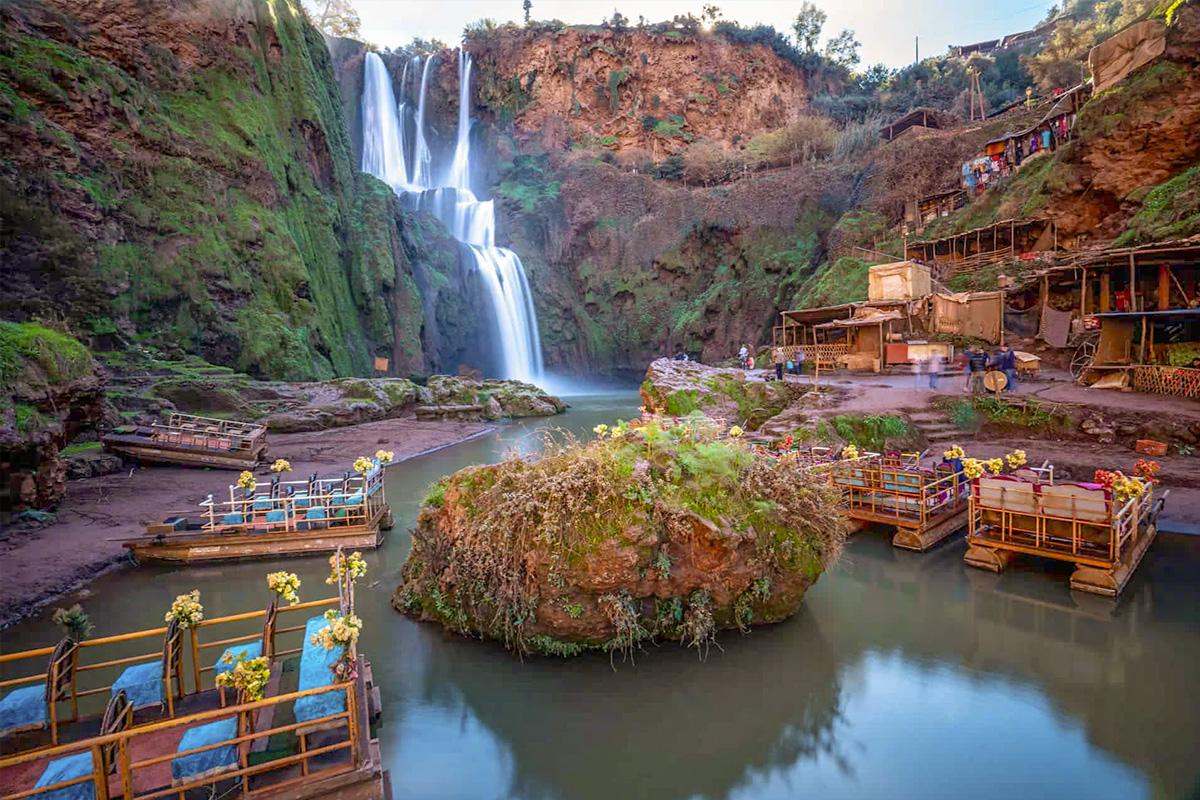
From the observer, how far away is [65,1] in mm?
27922

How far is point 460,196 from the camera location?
57.6 meters

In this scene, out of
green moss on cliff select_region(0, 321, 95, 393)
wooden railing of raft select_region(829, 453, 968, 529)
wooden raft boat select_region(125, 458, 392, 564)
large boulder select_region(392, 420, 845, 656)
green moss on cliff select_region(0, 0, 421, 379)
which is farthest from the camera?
green moss on cliff select_region(0, 0, 421, 379)

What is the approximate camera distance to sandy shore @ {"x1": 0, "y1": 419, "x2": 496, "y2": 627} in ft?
32.2

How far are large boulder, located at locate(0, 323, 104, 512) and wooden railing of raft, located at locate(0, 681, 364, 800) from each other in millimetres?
10965

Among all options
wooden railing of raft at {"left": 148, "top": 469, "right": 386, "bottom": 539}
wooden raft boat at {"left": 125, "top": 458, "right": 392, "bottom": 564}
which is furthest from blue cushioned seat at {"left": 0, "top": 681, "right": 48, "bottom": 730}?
wooden railing of raft at {"left": 148, "top": 469, "right": 386, "bottom": 539}

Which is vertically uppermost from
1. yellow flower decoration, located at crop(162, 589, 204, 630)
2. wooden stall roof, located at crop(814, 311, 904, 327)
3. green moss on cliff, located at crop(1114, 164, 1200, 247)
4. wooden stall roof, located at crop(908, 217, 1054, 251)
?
wooden stall roof, located at crop(908, 217, 1054, 251)

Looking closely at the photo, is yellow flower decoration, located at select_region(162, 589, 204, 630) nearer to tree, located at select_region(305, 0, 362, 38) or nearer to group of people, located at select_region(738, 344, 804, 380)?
group of people, located at select_region(738, 344, 804, 380)

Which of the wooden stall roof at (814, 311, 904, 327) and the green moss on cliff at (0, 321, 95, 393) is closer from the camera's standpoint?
the green moss on cliff at (0, 321, 95, 393)

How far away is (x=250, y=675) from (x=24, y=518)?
12346 mm

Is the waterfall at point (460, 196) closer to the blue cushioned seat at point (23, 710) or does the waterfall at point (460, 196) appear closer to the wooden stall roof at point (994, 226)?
the wooden stall roof at point (994, 226)

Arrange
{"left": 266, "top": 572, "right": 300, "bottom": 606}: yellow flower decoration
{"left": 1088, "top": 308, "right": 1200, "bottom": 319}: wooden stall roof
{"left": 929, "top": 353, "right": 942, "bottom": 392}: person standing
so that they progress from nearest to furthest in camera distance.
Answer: {"left": 266, "top": 572, "right": 300, "bottom": 606}: yellow flower decoration < {"left": 1088, "top": 308, "right": 1200, "bottom": 319}: wooden stall roof < {"left": 929, "top": 353, "right": 942, "bottom": 392}: person standing

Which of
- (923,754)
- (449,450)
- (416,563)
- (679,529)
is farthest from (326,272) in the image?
(923,754)

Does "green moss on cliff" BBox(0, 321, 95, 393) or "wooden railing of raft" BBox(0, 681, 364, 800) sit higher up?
"green moss on cliff" BBox(0, 321, 95, 393)

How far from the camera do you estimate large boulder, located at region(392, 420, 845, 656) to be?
6766 mm
